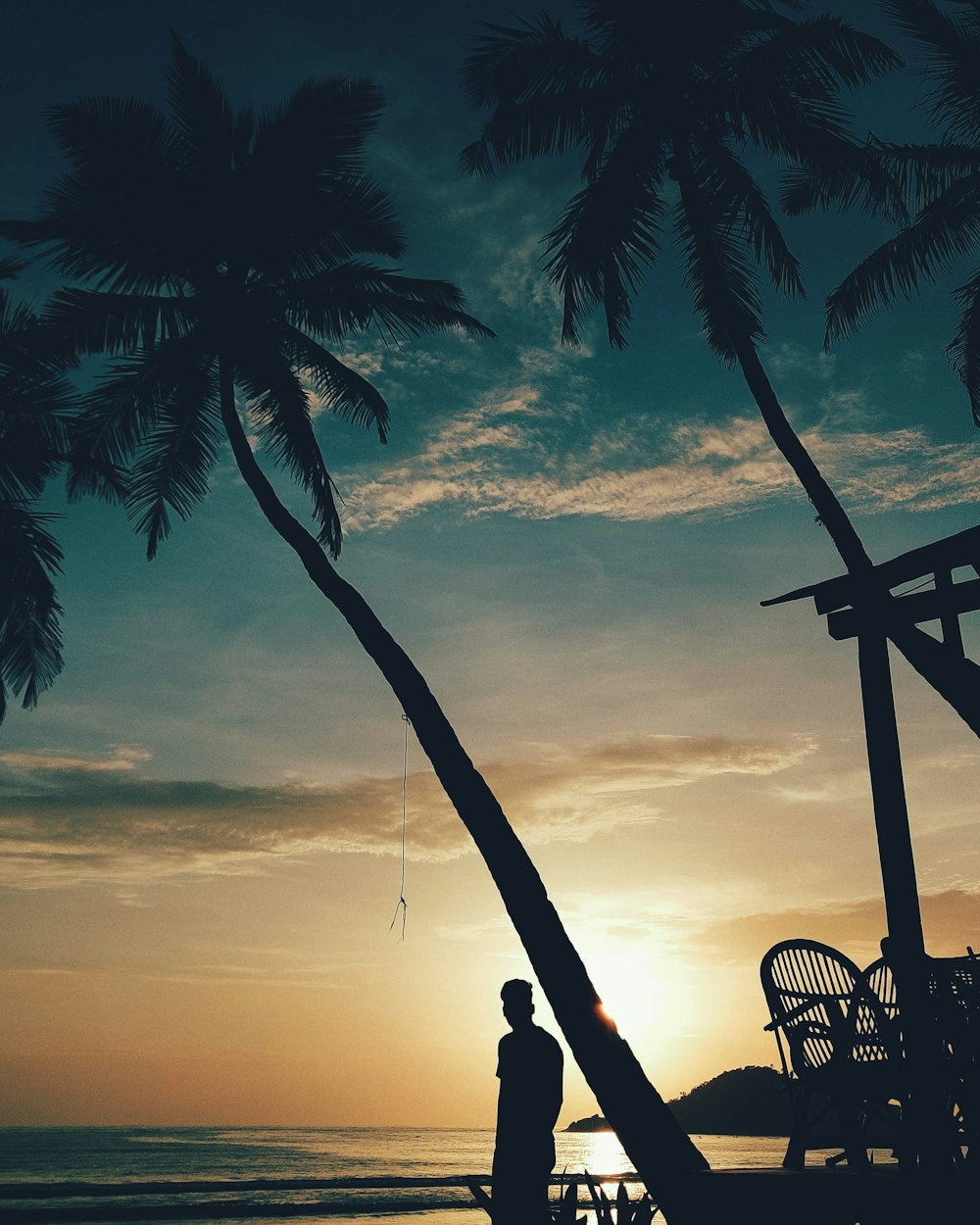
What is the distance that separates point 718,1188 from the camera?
3.66 metres

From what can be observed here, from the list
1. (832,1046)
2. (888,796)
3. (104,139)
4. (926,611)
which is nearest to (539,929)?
(888,796)

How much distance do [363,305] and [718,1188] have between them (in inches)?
459

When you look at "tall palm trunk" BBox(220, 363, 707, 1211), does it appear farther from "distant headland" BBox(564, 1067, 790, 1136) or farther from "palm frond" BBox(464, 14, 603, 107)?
"distant headland" BBox(564, 1067, 790, 1136)

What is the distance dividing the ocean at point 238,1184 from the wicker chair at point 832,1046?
1.56 meters

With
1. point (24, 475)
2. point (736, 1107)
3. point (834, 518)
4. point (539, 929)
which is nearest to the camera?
point (539, 929)

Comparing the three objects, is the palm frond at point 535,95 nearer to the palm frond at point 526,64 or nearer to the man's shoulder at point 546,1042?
the palm frond at point 526,64

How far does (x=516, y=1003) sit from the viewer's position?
576 centimetres

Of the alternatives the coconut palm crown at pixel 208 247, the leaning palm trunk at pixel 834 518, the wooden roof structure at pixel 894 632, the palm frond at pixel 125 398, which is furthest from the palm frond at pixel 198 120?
the wooden roof structure at pixel 894 632

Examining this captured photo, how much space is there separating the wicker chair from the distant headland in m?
169

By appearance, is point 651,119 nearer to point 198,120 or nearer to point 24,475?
point 198,120

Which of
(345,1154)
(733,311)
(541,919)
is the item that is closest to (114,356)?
(733,311)

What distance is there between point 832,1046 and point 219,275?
1140cm

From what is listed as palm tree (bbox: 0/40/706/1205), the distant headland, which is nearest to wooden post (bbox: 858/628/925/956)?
palm tree (bbox: 0/40/706/1205)

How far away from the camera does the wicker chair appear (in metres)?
5.40
